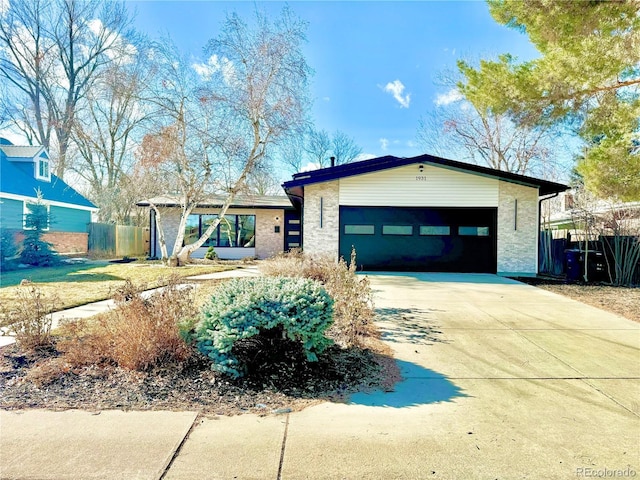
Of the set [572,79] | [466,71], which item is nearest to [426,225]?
[466,71]

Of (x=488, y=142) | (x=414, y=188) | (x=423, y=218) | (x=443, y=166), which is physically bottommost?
(x=423, y=218)

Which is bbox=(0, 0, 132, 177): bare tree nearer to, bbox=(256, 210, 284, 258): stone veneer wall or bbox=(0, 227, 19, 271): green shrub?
bbox=(0, 227, 19, 271): green shrub

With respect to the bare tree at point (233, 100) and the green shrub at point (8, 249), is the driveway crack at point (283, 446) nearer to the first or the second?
the bare tree at point (233, 100)

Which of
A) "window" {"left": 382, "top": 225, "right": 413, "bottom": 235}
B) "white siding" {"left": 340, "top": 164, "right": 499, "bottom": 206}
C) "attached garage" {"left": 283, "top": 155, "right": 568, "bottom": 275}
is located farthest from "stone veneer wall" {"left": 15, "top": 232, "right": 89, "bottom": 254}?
"window" {"left": 382, "top": 225, "right": 413, "bottom": 235}

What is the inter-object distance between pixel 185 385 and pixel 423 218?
11.1 meters

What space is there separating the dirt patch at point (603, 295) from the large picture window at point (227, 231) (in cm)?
1236

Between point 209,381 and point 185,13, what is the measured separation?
9.82 m

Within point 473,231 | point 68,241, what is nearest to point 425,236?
point 473,231

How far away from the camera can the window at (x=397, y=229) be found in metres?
13.1

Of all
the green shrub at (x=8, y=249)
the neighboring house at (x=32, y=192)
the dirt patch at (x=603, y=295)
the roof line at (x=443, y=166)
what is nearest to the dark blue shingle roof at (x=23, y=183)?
the neighboring house at (x=32, y=192)

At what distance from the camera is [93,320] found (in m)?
5.41

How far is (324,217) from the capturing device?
43.1 feet

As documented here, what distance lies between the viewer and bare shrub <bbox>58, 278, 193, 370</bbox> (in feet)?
11.8

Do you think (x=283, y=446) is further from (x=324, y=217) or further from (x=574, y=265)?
(x=574, y=265)
